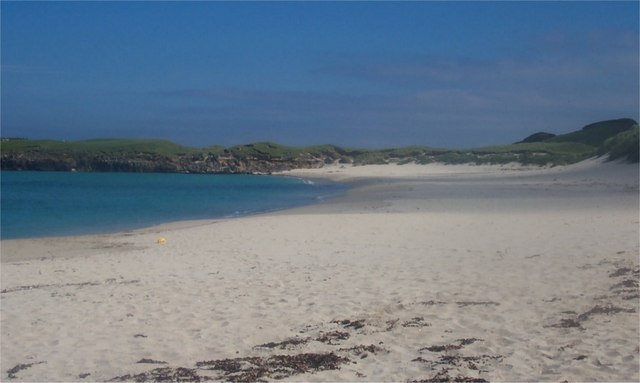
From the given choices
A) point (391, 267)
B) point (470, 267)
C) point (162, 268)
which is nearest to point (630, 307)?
point (470, 267)

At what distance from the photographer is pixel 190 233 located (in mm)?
18953

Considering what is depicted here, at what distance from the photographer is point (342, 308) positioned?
8.09 metres

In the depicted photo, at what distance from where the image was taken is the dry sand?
5965mm

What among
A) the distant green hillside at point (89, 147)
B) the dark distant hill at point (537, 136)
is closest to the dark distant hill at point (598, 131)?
the dark distant hill at point (537, 136)

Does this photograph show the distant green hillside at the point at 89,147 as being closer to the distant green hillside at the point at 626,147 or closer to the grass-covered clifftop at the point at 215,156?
the grass-covered clifftop at the point at 215,156

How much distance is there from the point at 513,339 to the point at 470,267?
4.06 metres

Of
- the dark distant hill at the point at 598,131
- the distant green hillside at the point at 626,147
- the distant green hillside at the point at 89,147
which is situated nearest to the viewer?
the distant green hillside at the point at 626,147

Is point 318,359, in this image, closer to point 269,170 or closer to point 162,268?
point 162,268

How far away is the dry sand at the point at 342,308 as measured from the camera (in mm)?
5965

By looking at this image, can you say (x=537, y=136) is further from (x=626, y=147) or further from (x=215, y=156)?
(x=626, y=147)

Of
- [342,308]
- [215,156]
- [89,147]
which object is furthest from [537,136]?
[342,308]

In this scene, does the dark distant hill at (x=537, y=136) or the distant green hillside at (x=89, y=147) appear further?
the dark distant hill at (x=537, y=136)

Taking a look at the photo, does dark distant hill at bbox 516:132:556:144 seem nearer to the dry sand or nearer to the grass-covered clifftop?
the grass-covered clifftop

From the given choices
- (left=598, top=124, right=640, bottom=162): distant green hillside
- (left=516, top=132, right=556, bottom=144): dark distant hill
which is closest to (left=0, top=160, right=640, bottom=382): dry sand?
(left=598, top=124, right=640, bottom=162): distant green hillside
